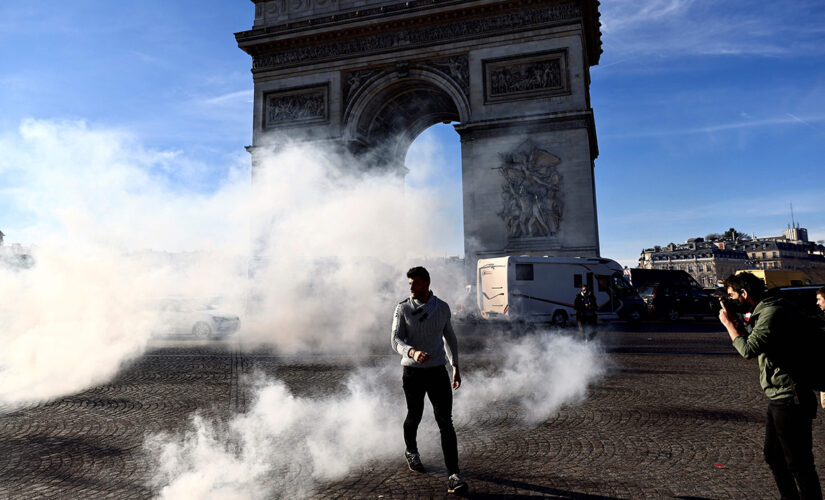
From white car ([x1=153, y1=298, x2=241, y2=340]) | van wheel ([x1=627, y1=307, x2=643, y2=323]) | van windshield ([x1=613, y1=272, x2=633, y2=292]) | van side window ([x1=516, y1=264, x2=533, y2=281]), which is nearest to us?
white car ([x1=153, y1=298, x2=241, y2=340])

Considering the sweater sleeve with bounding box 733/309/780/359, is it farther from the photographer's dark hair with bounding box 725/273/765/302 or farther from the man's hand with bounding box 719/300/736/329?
the photographer's dark hair with bounding box 725/273/765/302

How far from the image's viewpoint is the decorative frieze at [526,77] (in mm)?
20156

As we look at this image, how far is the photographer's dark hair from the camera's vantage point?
120 inches

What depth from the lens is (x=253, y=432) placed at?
15.7 ft

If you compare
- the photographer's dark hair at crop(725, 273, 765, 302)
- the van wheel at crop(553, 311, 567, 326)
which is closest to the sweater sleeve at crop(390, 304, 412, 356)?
the photographer's dark hair at crop(725, 273, 765, 302)

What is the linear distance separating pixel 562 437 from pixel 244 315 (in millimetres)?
11255

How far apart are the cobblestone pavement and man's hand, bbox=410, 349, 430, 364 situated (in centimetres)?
91

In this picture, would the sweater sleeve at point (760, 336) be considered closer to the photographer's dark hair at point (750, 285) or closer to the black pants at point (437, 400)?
the photographer's dark hair at point (750, 285)

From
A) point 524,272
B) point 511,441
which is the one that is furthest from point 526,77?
point 511,441

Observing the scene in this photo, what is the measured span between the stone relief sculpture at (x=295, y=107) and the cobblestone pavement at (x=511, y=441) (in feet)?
56.7

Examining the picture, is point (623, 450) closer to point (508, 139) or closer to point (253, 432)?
point (253, 432)

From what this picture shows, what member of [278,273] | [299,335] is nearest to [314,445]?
[299,335]

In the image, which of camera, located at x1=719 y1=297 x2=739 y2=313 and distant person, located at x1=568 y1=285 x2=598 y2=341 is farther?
distant person, located at x1=568 y1=285 x2=598 y2=341

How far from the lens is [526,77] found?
20.6 metres
